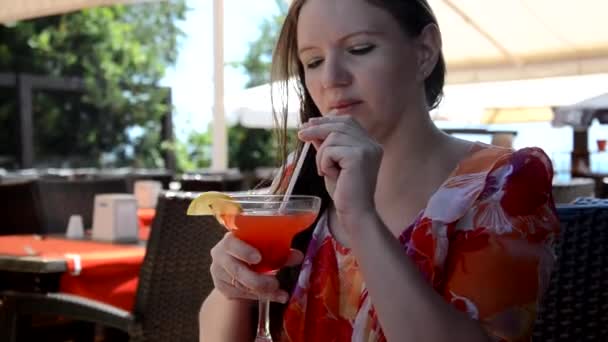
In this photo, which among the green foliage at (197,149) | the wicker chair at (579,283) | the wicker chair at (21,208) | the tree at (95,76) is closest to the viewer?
the wicker chair at (579,283)

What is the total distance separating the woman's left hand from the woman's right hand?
0.55 ft

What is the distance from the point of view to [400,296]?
104 centimetres

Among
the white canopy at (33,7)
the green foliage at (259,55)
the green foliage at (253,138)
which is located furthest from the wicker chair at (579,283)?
the green foliage at (259,55)

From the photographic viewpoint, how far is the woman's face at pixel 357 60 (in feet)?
3.89

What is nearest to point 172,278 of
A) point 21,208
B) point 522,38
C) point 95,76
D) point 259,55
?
point 21,208

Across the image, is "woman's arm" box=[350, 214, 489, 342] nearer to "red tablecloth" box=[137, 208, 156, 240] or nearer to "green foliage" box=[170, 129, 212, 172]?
"red tablecloth" box=[137, 208, 156, 240]

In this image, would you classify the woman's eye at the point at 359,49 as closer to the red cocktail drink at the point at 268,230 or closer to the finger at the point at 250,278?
the red cocktail drink at the point at 268,230

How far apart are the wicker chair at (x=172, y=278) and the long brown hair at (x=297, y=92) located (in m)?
0.88

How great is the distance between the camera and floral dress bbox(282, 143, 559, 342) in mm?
1105

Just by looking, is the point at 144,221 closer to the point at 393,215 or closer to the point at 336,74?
the point at 393,215

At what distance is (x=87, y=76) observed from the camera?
1536 centimetres

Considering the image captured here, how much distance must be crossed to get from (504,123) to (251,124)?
322 cm

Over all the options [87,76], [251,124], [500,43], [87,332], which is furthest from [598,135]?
[87,76]

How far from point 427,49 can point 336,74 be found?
9.5 inches
